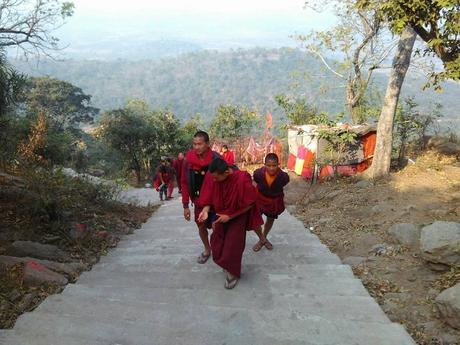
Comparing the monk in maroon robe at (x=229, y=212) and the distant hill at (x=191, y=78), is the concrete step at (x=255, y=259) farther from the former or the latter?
the distant hill at (x=191, y=78)

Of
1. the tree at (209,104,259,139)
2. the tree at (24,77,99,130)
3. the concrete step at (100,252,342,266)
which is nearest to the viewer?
the concrete step at (100,252,342,266)

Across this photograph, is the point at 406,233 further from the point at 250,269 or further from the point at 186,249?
the point at 186,249

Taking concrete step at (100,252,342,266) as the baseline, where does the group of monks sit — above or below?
above

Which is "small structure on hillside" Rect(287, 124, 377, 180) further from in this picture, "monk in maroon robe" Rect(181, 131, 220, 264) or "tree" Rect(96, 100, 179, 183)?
"tree" Rect(96, 100, 179, 183)

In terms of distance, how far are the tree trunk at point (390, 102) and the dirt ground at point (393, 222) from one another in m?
0.48

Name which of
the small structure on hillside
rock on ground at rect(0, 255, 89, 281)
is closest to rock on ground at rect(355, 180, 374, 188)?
the small structure on hillside

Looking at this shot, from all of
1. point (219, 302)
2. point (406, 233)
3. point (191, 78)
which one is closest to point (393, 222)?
point (406, 233)

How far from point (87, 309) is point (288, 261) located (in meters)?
2.37

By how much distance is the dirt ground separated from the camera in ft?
12.7

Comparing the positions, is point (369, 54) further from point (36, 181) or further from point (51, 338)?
point (51, 338)

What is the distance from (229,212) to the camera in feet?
14.3

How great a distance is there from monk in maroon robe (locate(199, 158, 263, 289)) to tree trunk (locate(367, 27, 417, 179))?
6218 millimetres

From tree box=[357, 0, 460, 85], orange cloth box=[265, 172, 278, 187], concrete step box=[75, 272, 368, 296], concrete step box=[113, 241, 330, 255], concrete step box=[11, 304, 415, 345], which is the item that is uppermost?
tree box=[357, 0, 460, 85]

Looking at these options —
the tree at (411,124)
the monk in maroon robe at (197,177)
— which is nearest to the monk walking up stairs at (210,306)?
the monk in maroon robe at (197,177)
